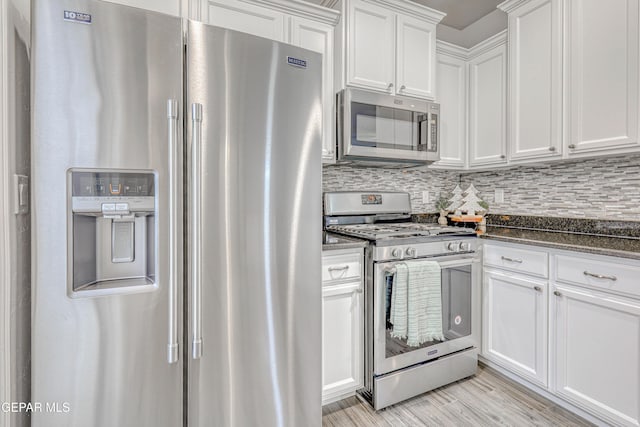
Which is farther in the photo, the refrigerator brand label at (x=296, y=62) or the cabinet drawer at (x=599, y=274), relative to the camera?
the cabinet drawer at (x=599, y=274)

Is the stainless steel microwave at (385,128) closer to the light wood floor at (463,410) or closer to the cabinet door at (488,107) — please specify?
the cabinet door at (488,107)

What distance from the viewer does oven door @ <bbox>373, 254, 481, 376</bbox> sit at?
174 centimetres

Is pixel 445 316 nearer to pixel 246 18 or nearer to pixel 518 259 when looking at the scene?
pixel 518 259

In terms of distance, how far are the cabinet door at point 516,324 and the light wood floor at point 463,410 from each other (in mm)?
141

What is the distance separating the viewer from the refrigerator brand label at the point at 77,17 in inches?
37.2

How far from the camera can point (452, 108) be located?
2.60m

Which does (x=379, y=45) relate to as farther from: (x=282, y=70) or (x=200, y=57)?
(x=200, y=57)

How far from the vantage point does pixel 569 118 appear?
192cm

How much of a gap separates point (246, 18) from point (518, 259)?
2127mm

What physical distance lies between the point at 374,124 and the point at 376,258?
90cm

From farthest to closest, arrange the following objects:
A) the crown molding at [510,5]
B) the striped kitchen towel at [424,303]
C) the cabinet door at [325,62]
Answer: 1. the crown molding at [510,5]
2. the cabinet door at [325,62]
3. the striped kitchen towel at [424,303]

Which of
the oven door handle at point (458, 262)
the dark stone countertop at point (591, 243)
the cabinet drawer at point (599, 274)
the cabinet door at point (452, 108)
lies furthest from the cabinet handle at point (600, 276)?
the cabinet door at point (452, 108)

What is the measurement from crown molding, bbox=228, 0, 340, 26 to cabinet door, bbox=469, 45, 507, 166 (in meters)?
1.31

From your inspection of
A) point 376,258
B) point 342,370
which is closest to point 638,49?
point 376,258
